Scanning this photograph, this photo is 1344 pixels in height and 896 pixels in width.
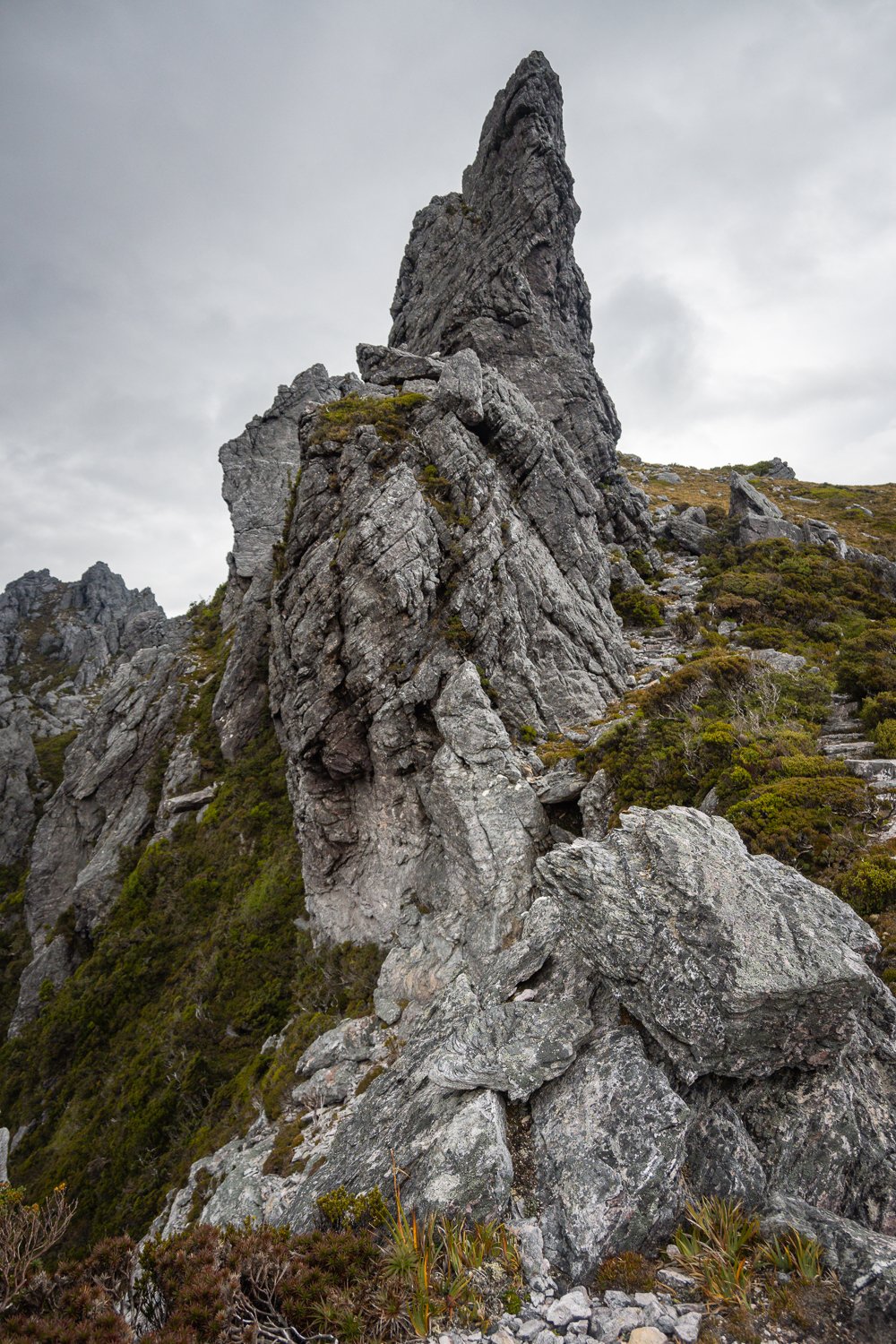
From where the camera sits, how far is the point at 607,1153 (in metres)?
7.83

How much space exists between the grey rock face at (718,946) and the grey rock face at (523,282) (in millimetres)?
35725

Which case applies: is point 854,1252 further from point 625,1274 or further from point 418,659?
point 418,659

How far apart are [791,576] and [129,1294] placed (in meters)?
41.6

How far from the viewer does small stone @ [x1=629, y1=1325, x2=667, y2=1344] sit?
559 centimetres

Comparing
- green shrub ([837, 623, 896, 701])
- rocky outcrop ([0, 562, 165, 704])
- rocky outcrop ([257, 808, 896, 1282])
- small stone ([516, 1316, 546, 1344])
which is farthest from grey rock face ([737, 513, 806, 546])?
rocky outcrop ([0, 562, 165, 704])

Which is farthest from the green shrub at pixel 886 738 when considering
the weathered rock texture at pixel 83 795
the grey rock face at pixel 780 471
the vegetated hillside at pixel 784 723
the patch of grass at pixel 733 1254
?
the grey rock face at pixel 780 471

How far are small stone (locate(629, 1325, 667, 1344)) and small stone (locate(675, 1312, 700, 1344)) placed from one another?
0.60ft

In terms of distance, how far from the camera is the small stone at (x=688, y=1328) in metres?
5.55

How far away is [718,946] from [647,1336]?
4.68m

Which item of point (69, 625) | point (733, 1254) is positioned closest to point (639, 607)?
point (733, 1254)

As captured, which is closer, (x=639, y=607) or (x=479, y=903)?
(x=479, y=903)

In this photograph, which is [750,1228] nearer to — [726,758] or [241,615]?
[726,758]

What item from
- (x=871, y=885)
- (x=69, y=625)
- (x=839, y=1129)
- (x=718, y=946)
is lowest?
(x=839, y=1129)

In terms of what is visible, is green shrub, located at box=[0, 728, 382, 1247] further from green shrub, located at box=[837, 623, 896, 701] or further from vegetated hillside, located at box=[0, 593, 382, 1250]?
green shrub, located at box=[837, 623, 896, 701]
